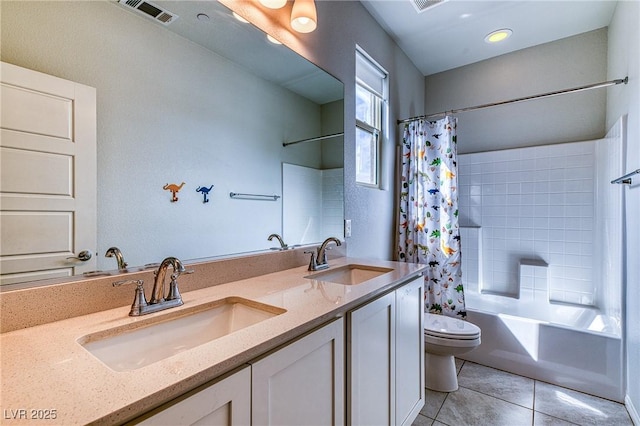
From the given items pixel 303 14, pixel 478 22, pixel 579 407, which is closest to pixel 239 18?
pixel 303 14

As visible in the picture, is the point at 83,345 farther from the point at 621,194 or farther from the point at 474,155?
the point at 474,155

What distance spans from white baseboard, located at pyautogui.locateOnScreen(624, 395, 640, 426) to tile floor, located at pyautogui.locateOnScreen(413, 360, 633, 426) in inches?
1.0

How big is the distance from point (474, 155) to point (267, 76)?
2.36m

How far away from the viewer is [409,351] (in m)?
1.49

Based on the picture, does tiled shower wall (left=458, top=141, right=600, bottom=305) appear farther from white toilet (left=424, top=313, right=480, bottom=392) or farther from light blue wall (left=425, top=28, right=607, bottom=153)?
white toilet (left=424, top=313, right=480, bottom=392)

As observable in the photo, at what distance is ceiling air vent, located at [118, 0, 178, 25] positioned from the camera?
3.27ft

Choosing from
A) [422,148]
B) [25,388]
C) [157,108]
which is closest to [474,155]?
[422,148]

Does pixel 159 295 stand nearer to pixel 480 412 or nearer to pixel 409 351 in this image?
pixel 409 351

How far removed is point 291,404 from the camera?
2.66 feet

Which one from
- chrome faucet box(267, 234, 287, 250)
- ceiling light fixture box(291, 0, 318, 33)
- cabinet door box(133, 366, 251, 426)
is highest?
ceiling light fixture box(291, 0, 318, 33)

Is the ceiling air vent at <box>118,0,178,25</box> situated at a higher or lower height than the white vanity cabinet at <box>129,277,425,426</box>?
higher

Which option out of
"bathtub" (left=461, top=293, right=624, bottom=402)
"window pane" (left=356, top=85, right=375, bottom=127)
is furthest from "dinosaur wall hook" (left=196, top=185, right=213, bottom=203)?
"bathtub" (left=461, top=293, right=624, bottom=402)

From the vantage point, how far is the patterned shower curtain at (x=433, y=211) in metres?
2.36

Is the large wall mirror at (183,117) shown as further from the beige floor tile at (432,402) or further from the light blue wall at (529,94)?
the light blue wall at (529,94)
